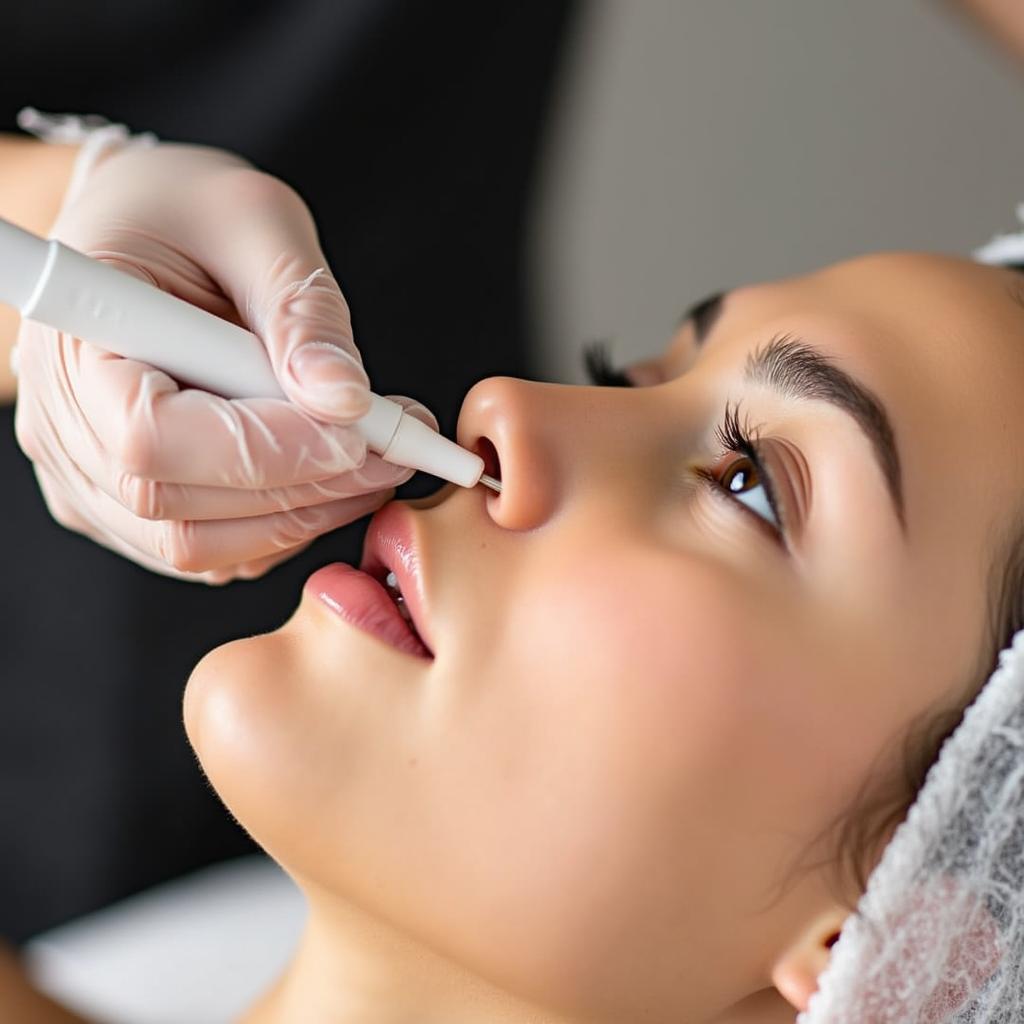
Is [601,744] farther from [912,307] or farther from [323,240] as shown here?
[323,240]

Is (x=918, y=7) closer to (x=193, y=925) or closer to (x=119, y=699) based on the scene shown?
(x=119, y=699)

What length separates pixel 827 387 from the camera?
80cm

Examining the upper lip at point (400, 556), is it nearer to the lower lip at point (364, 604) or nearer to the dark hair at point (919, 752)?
the lower lip at point (364, 604)

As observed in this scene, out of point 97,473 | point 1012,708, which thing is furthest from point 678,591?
point 97,473

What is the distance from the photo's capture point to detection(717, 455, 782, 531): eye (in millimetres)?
810

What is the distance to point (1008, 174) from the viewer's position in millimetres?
1960

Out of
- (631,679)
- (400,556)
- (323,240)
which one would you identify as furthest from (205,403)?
(323,240)

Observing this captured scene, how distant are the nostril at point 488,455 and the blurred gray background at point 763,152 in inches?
42.2

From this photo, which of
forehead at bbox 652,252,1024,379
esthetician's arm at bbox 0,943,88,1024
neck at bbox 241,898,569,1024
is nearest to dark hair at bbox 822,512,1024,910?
forehead at bbox 652,252,1024,379

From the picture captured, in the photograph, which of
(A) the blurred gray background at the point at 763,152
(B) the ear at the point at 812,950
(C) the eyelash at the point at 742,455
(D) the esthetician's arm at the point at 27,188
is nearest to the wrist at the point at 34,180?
(D) the esthetician's arm at the point at 27,188

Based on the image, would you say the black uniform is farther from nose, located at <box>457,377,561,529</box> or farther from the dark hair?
the dark hair

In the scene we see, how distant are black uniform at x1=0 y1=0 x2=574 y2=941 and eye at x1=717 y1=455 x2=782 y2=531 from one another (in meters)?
0.73

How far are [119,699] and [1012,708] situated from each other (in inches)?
43.4

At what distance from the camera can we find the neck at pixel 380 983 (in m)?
0.87
